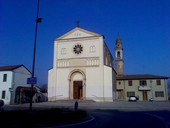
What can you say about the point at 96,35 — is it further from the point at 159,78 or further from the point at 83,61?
the point at 159,78

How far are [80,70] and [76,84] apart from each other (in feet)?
10.3

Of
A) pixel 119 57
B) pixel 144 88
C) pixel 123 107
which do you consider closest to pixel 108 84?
pixel 123 107

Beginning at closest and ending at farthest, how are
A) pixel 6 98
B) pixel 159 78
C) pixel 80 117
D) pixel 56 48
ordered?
1. pixel 80 117
2. pixel 6 98
3. pixel 56 48
4. pixel 159 78

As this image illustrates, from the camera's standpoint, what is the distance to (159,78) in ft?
153

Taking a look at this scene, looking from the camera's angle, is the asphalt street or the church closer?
the asphalt street

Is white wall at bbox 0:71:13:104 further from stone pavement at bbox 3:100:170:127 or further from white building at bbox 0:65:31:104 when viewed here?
stone pavement at bbox 3:100:170:127

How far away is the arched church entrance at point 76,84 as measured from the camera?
35188mm

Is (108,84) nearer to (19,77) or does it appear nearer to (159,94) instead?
(19,77)

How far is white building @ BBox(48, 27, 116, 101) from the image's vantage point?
111 ft

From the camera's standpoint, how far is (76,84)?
35.7 metres

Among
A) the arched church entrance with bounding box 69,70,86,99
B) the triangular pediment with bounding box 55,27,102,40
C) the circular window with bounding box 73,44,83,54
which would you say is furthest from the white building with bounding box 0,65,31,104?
the triangular pediment with bounding box 55,27,102,40

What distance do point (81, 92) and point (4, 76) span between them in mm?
15570

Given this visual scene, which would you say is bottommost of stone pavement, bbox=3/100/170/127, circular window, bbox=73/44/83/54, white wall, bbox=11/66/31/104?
stone pavement, bbox=3/100/170/127

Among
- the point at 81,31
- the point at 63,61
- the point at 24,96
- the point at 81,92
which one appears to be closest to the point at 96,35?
the point at 81,31
